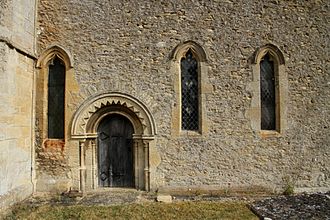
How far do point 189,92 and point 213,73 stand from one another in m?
0.81

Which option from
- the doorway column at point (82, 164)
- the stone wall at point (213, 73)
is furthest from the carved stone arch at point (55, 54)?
the doorway column at point (82, 164)

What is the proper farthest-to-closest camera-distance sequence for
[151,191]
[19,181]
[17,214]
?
[151,191] < [19,181] < [17,214]

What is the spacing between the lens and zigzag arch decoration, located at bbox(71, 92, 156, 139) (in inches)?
305

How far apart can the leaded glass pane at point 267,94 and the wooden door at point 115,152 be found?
12.0 feet

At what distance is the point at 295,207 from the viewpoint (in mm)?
6672

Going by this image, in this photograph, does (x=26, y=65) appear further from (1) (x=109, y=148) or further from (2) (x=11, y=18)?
(1) (x=109, y=148)

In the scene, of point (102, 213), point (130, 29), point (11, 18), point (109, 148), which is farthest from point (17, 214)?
point (130, 29)

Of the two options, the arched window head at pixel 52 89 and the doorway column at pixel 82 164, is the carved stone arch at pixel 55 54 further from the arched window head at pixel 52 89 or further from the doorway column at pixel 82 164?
the doorway column at pixel 82 164

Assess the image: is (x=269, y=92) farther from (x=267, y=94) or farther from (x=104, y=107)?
(x=104, y=107)

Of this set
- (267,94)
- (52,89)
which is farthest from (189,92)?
(52,89)

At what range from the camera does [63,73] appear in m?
8.05

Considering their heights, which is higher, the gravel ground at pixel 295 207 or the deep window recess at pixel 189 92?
the deep window recess at pixel 189 92

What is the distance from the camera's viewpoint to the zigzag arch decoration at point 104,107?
7.76m

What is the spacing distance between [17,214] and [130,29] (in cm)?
507
